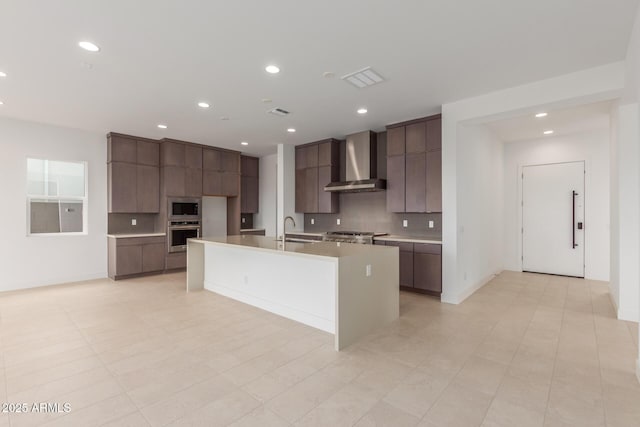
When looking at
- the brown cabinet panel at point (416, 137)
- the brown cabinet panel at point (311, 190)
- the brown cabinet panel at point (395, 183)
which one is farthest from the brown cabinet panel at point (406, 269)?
the brown cabinet panel at point (311, 190)

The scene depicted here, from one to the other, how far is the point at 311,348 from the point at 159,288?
3.47 m

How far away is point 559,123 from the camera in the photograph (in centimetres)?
516

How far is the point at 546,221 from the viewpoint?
615cm

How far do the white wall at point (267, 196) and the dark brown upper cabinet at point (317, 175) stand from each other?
1.30 metres

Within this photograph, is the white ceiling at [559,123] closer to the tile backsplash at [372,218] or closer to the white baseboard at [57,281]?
the tile backsplash at [372,218]

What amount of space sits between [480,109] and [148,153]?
6095 mm

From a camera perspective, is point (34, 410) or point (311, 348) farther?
point (311, 348)

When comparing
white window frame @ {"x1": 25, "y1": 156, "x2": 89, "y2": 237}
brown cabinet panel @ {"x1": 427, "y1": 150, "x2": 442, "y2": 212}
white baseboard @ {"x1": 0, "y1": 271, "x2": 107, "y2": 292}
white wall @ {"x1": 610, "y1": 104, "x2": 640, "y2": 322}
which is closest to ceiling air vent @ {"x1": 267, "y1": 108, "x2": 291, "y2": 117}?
brown cabinet panel @ {"x1": 427, "y1": 150, "x2": 442, "y2": 212}

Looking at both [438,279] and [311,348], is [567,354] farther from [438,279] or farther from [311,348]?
[311,348]

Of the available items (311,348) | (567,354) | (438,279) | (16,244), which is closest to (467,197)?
(438,279)

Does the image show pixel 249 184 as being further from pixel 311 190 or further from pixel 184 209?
pixel 311 190

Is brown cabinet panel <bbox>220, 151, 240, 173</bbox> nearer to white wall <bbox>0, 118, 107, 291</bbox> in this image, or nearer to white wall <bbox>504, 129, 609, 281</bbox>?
white wall <bbox>0, 118, 107, 291</bbox>

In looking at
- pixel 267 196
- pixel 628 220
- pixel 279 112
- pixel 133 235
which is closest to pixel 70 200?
pixel 133 235

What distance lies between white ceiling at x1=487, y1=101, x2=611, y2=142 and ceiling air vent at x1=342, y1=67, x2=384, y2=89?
7.46 feet
